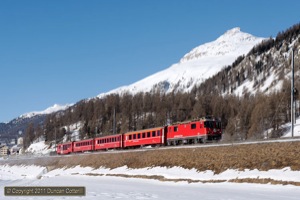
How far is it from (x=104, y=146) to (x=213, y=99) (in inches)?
2735

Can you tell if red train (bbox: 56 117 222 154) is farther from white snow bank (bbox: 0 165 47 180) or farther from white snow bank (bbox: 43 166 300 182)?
white snow bank (bbox: 0 165 47 180)

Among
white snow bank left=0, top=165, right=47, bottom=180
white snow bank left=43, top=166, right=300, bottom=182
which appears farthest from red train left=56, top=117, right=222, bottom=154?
white snow bank left=0, top=165, right=47, bottom=180

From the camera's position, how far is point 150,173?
39.9 meters

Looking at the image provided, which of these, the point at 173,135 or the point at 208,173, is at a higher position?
the point at 173,135

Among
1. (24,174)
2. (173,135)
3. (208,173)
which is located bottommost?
(24,174)

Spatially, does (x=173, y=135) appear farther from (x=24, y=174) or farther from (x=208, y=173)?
(x=24, y=174)

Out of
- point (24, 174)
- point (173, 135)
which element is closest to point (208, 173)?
point (173, 135)

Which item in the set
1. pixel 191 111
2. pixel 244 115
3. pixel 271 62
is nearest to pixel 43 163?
pixel 244 115

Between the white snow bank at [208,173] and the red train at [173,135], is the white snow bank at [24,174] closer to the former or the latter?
the red train at [173,135]

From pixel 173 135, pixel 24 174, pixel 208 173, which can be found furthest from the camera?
pixel 24 174

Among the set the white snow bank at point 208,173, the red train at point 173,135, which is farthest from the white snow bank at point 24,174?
the white snow bank at point 208,173

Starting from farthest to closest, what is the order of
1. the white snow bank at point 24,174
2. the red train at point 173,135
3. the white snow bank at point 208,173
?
1. the white snow bank at point 24,174
2. the red train at point 173,135
3. the white snow bank at point 208,173

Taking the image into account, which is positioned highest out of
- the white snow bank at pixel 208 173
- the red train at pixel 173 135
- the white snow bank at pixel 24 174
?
the red train at pixel 173 135

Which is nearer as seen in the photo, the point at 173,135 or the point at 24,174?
the point at 173,135
